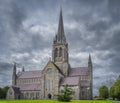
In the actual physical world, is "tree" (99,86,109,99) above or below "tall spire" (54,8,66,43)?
below

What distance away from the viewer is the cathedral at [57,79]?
104m

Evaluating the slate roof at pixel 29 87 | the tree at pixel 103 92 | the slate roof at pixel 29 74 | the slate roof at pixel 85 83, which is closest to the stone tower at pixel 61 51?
the slate roof at pixel 85 83

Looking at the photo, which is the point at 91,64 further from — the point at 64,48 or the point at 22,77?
the point at 22,77

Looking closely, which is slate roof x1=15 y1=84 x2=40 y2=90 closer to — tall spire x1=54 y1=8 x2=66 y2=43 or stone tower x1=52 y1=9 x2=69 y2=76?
stone tower x1=52 y1=9 x2=69 y2=76

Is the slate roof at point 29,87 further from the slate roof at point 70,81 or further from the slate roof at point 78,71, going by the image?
the slate roof at point 78,71

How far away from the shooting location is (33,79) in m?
124

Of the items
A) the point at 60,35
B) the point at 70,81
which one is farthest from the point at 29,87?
the point at 60,35

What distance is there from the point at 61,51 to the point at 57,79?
55.9 ft

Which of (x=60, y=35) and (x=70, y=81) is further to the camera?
(x=60, y=35)

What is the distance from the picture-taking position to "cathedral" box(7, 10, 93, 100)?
4077 inches

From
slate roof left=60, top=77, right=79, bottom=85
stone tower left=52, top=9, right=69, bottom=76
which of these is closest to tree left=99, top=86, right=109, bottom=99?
stone tower left=52, top=9, right=69, bottom=76

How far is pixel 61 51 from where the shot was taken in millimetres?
117250

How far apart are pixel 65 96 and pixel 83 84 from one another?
35164 mm

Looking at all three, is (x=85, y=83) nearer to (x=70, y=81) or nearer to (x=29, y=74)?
(x=70, y=81)
